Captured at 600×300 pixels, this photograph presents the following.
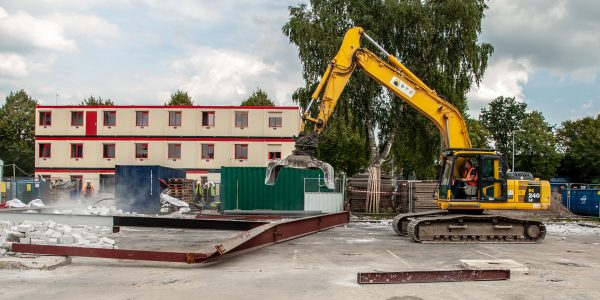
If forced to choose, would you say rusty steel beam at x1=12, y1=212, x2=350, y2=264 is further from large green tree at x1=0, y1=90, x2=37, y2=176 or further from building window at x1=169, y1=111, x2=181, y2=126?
large green tree at x1=0, y1=90, x2=37, y2=176

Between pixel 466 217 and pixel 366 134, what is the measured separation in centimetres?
1957

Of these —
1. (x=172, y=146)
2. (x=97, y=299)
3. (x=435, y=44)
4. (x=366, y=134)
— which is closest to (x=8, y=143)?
(x=172, y=146)

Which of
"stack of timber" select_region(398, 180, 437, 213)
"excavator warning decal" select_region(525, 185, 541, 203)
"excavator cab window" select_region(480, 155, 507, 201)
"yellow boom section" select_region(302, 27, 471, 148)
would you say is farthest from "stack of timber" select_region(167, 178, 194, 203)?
"excavator warning decal" select_region(525, 185, 541, 203)

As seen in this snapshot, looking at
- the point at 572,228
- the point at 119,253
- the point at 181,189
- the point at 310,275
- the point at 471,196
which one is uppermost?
the point at 471,196

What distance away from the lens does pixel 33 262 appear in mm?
9984

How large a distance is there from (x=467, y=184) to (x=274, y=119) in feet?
100

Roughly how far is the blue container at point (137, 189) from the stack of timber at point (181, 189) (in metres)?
0.72

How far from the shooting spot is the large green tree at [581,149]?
233 feet

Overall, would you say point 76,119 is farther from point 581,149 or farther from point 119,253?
point 581,149

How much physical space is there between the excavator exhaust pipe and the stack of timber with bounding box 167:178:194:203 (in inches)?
559

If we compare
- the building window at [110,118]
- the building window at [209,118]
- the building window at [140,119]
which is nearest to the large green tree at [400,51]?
the building window at [209,118]

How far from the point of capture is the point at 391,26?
3244cm

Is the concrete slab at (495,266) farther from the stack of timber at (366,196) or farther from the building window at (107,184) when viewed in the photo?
the building window at (107,184)

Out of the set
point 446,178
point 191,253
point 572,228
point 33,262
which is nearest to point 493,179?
point 446,178
